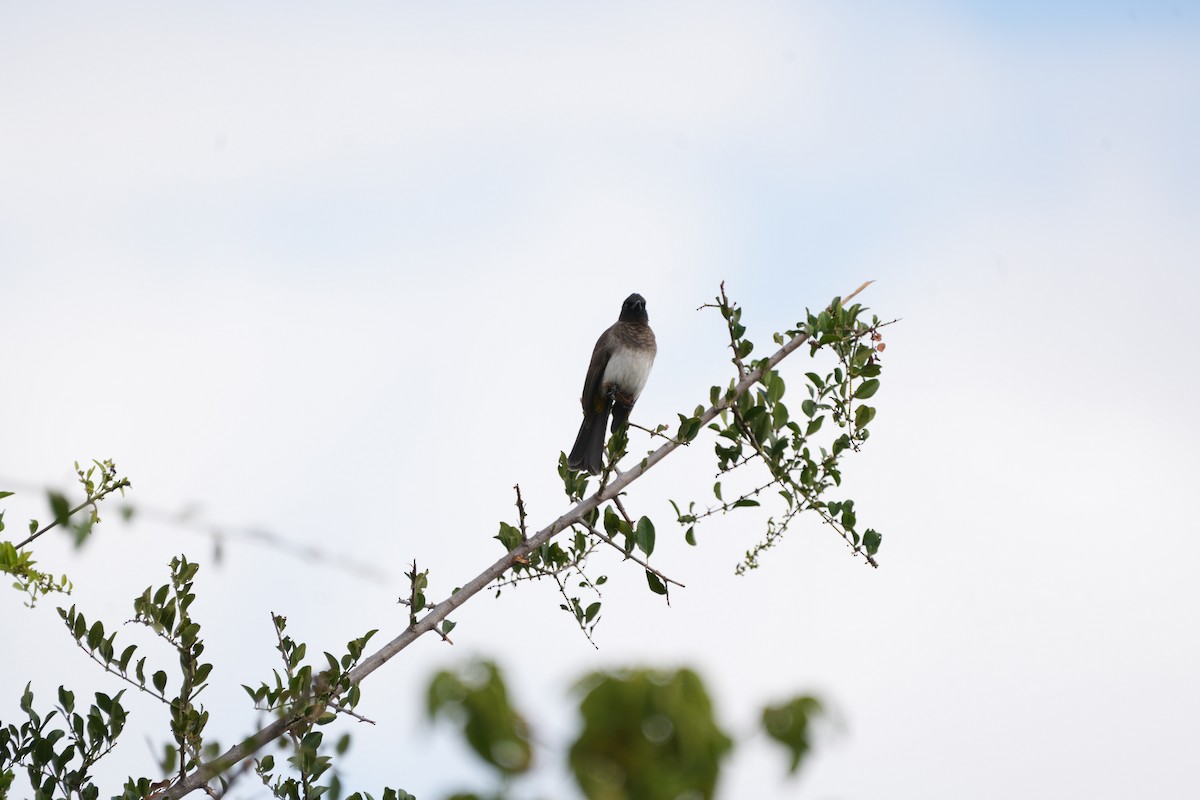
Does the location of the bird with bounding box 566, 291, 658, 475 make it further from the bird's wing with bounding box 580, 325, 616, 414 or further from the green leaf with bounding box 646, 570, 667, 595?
the green leaf with bounding box 646, 570, 667, 595

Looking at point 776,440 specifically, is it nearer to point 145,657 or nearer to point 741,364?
point 741,364

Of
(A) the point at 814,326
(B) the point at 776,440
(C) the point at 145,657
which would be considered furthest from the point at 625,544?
(C) the point at 145,657

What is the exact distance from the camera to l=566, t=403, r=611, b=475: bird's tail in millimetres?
7516

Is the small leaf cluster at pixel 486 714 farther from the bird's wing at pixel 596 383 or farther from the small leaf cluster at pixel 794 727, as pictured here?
the bird's wing at pixel 596 383

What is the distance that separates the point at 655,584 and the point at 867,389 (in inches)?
40.0

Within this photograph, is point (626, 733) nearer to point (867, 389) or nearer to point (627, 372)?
point (867, 389)

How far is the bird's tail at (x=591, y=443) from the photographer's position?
7.52m

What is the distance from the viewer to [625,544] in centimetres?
443

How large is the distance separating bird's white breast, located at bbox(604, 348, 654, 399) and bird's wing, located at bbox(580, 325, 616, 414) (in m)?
0.04

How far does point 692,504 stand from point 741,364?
56cm

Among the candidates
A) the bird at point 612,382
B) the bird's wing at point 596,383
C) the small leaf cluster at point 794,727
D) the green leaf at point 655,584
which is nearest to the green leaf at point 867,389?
the green leaf at point 655,584

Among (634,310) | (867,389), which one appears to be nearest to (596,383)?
(634,310)

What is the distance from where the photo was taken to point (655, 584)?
435cm

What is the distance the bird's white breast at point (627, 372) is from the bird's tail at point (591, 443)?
0.17 metres
